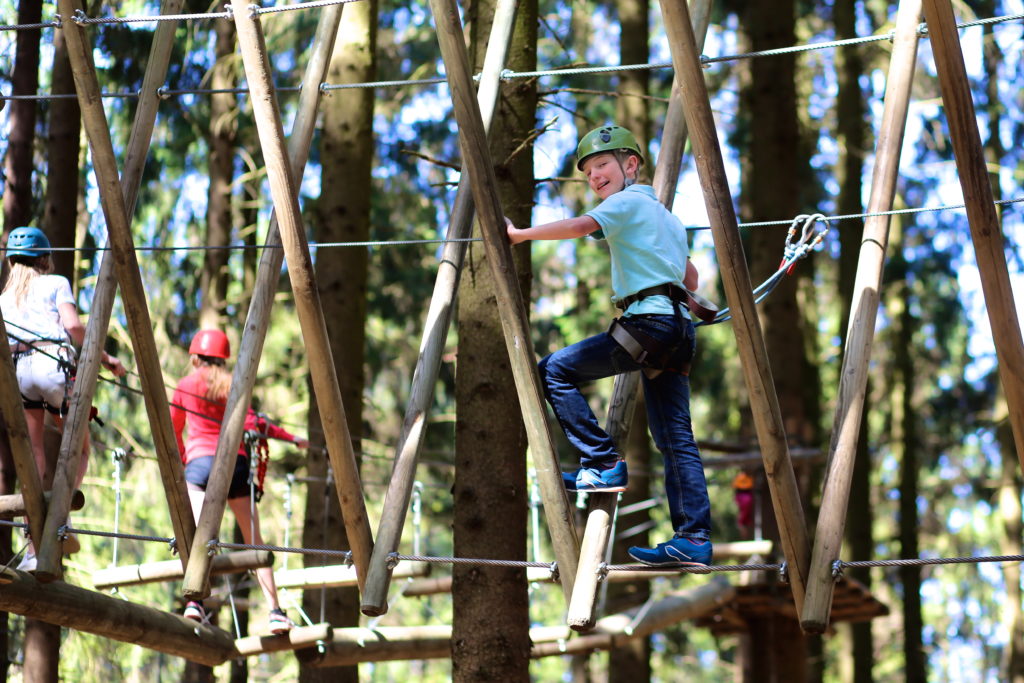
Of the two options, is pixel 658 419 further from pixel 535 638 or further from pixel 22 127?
pixel 22 127

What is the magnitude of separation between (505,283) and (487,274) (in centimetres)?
132

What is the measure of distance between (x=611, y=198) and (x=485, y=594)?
184 cm

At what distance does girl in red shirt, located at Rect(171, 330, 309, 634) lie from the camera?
621 cm

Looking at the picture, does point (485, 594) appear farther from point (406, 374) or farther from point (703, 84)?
point (406, 374)

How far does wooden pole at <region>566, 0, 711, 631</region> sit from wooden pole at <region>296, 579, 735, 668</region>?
153 centimetres

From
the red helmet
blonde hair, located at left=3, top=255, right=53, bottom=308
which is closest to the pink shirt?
the red helmet

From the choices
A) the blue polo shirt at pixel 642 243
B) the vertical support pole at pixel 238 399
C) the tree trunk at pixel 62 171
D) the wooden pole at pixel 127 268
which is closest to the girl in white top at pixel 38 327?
the wooden pole at pixel 127 268

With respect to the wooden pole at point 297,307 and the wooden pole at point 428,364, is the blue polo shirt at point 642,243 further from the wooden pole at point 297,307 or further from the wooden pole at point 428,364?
the wooden pole at point 297,307

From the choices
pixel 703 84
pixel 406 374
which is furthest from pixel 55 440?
pixel 406 374

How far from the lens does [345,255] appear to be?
8.14 metres

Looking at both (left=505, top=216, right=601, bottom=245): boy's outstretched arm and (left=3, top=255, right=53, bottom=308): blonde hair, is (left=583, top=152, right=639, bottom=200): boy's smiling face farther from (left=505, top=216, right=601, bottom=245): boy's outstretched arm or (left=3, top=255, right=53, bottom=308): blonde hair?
(left=3, top=255, right=53, bottom=308): blonde hair

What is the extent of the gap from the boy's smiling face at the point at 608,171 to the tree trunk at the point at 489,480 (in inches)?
35.1

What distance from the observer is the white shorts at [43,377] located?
5.52 m

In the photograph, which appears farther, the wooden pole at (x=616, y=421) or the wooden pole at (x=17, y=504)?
the wooden pole at (x=17, y=504)
